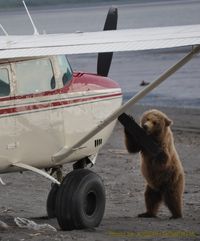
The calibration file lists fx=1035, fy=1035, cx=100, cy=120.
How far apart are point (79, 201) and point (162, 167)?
1516 mm

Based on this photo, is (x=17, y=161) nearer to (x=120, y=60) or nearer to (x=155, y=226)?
(x=155, y=226)

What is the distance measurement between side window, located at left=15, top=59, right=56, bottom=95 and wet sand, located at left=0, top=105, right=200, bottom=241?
1506 millimetres

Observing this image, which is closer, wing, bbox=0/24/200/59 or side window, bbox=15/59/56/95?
wing, bbox=0/24/200/59

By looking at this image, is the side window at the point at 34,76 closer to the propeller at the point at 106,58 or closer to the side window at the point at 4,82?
the side window at the point at 4,82

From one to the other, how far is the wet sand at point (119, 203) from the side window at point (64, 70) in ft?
5.39

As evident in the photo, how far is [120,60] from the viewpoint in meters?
46.4

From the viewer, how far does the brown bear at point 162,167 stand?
479 inches

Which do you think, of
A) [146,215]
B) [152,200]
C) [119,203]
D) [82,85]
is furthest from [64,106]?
[119,203]

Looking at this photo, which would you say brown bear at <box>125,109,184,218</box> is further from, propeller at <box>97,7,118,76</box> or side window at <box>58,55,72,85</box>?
side window at <box>58,55,72,85</box>

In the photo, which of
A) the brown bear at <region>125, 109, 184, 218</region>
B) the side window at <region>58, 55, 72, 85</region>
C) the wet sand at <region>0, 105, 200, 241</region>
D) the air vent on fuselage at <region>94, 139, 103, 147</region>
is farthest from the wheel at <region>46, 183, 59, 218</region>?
the side window at <region>58, 55, 72, 85</region>

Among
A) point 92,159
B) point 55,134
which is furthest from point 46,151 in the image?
point 92,159

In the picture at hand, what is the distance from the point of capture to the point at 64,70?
11.4 m

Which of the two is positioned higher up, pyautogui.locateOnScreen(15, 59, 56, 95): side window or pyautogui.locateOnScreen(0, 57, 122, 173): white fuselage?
pyautogui.locateOnScreen(15, 59, 56, 95): side window

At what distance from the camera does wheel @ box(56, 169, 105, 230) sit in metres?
11.1
